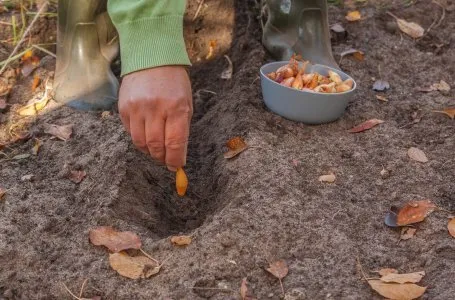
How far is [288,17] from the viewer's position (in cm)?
234

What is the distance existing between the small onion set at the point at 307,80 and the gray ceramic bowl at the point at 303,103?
0.12 feet

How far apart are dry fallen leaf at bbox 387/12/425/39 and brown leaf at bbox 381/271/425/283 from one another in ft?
4.52

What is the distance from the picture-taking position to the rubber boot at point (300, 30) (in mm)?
2309

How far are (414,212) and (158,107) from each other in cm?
72

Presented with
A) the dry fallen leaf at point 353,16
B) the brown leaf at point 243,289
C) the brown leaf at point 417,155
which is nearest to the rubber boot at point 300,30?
the dry fallen leaf at point 353,16

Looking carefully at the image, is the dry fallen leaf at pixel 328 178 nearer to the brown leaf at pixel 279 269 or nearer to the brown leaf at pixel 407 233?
the brown leaf at pixel 407 233

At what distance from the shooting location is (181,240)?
1.53 meters

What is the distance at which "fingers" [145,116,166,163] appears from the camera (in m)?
1.39

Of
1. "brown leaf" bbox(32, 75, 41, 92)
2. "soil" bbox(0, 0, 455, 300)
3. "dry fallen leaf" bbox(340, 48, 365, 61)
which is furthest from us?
"dry fallen leaf" bbox(340, 48, 365, 61)

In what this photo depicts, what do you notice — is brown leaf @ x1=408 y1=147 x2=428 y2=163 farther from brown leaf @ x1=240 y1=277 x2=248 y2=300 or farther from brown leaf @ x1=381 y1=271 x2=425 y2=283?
brown leaf @ x1=240 y1=277 x2=248 y2=300

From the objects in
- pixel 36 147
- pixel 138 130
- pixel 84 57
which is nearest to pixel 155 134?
pixel 138 130

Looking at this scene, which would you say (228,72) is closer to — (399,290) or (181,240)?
(181,240)

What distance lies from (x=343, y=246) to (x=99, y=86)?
1.06m

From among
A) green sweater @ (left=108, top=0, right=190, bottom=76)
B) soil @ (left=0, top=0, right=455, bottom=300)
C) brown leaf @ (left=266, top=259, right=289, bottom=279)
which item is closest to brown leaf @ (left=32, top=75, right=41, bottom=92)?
soil @ (left=0, top=0, right=455, bottom=300)
